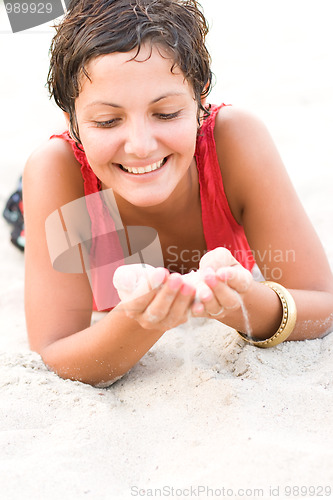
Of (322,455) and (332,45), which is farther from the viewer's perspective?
(332,45)

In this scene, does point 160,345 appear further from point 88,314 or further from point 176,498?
point 176,498

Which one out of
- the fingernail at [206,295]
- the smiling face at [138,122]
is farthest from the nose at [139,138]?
the fingernail at [206,295]

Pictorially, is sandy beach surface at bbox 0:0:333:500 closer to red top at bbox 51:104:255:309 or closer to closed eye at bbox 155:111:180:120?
red top at bbox 51:104:255:309

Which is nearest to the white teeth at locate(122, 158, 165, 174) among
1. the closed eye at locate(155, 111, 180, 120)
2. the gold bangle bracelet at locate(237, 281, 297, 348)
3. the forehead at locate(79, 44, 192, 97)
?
the closed eye at locate(155, 111, 180, 120)

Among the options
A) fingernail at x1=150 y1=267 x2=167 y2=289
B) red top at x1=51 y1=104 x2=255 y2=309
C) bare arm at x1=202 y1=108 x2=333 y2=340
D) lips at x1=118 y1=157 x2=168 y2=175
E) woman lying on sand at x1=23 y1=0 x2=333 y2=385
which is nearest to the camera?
fingernail at x1=150 y1=267 x2=167 y2=289

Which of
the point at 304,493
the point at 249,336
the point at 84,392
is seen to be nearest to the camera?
the point at 304,493

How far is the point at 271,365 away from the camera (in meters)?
1.87

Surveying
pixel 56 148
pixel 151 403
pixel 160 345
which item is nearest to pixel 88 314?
pixel 160 345

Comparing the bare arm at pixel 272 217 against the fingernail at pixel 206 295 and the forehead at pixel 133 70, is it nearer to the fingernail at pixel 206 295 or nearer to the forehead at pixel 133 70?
the forehead at pixel 133 70

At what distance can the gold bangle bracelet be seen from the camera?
188 cm

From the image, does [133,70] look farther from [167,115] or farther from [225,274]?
[225,274]

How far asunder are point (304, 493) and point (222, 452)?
223 mm

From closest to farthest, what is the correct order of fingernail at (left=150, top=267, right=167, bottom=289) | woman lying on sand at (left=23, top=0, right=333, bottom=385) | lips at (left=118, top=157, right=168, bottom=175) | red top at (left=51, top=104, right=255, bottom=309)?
fingernail at (left=150, top=267, right=167, bottom=289) < woman lying on sand at (left=23, top=0, right=333, bottom=385) < lips at (left=118, top=157, right=168, bottom=175) < red top at (left=51, top=104, right=255, bottom=309)

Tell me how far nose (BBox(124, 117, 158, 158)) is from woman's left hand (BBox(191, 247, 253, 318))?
0.44 meters
